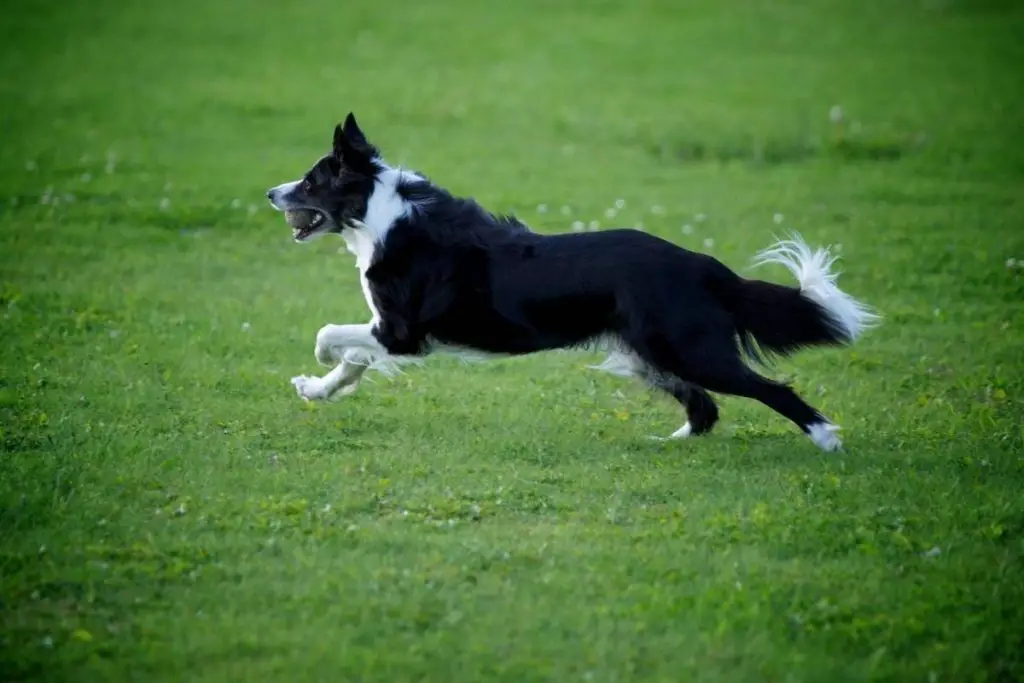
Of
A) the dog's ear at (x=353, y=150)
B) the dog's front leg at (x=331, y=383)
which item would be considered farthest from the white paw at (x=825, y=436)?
the dog's ear at (x=353, y=150)

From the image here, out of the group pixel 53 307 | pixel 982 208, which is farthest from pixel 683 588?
pixel 982 208

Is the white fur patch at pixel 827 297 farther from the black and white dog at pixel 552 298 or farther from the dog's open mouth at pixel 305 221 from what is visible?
the dog's open mouth at pixel 305 221

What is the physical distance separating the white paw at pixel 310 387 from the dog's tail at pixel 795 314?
A: 2654 millimetres

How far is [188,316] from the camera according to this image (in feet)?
33.9

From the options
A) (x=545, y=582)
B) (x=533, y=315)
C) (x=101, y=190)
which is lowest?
(x=101, y=190)

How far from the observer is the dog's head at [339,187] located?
8039mm

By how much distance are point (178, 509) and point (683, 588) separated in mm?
2528

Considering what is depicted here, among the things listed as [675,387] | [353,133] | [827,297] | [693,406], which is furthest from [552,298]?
[353,133]

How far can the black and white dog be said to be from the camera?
738cm

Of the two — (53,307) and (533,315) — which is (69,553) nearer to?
(533,315)

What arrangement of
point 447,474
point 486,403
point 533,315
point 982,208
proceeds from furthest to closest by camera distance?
1. point 982,208
2. point 486,403
3. point 533,315
4. point 447,474

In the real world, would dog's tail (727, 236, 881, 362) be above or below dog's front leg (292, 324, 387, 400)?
above

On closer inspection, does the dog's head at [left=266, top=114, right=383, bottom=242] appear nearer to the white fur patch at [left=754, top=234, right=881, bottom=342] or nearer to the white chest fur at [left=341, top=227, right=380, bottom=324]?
the white chest fur at [left=341, top=227, right=380, bottom=324]

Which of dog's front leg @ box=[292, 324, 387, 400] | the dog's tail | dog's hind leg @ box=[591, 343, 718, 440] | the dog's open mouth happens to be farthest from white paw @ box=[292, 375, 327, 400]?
the dog's tail
